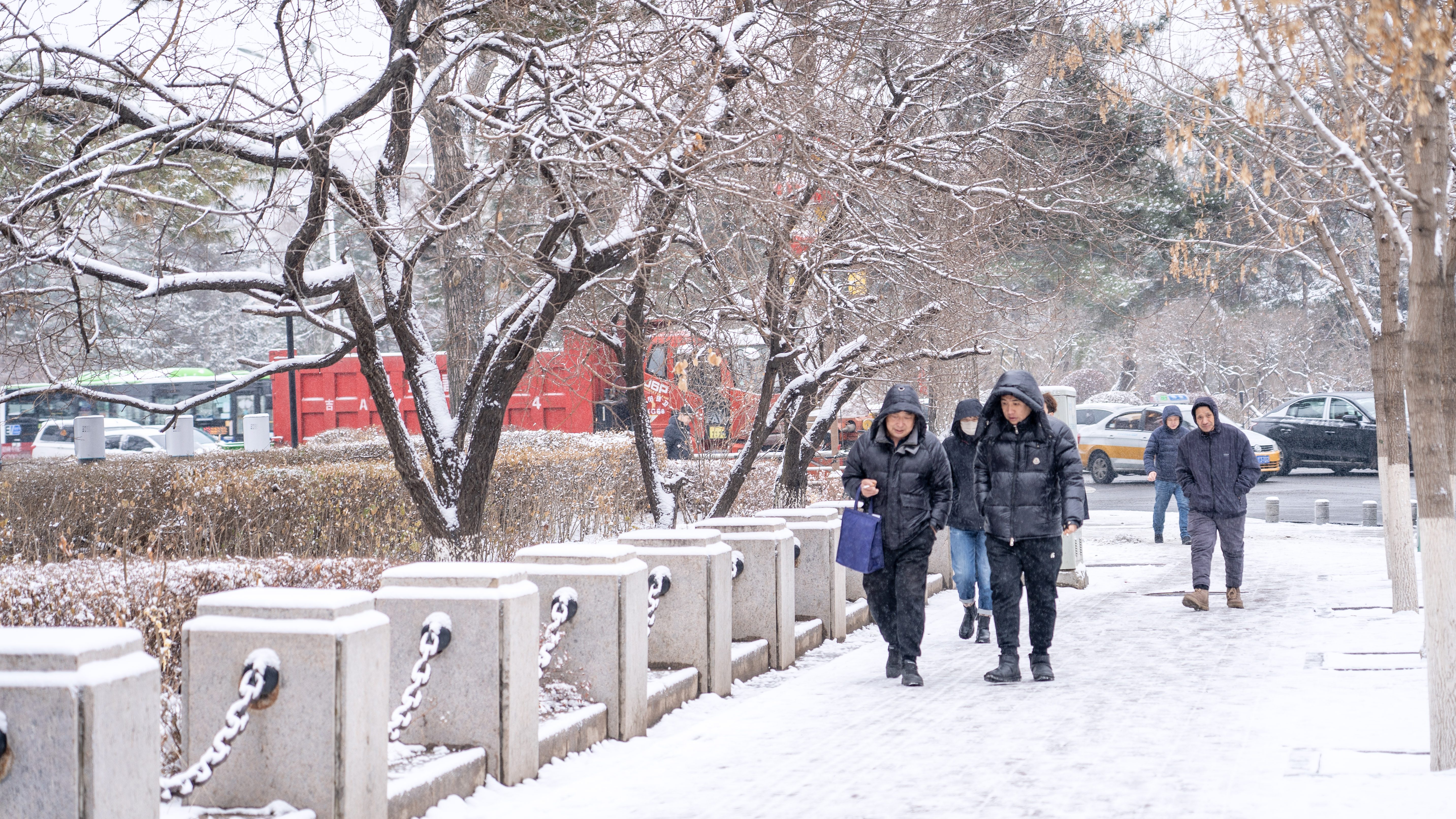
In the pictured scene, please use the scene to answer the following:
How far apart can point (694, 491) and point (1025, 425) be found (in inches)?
314

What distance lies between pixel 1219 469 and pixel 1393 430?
141cm

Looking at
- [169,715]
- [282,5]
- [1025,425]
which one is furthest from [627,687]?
[282,5]

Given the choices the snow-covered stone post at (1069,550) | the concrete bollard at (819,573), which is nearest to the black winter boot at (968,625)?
the concrete bollard at (819,573)

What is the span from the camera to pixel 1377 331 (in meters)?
11.1

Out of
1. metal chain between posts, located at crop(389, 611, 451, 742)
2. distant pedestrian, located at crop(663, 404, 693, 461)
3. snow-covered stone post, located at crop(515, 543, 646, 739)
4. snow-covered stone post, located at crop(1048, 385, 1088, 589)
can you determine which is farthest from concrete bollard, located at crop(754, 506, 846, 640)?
distant pedestrian, located at crop(663, 404, 693, 461)

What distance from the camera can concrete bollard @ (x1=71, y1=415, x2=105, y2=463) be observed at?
61.8 feet

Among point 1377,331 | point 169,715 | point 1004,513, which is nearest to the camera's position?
point 169,715

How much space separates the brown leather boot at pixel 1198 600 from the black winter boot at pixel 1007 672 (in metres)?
3.47

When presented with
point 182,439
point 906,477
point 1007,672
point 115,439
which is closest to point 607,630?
point 906,477

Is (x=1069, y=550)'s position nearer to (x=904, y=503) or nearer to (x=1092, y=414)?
(x=904, y=503)

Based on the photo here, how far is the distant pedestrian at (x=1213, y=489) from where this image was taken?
10.7m

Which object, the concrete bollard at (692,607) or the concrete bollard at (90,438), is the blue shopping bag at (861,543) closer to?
the concrete bollard at (692,607)

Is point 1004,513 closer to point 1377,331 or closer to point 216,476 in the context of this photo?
point 1377,331

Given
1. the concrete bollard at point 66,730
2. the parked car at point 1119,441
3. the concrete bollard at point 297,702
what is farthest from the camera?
the parked car at point 1119,441
